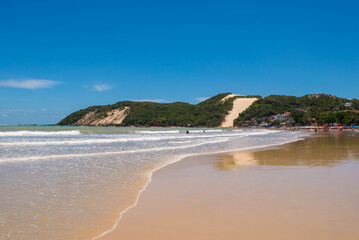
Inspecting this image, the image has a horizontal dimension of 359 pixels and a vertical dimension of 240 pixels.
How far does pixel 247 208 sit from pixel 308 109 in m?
148

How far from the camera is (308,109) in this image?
5487 inches

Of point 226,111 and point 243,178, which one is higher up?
point 226,111

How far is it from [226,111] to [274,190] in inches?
7401

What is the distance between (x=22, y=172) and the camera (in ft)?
29.7

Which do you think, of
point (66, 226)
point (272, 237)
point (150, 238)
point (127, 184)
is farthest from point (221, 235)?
point (127, 184)

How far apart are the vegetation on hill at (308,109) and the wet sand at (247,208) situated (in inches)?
4073

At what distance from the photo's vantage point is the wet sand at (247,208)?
402cm

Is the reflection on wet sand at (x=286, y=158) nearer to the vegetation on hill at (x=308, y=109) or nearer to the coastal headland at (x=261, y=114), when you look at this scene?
the vegetation on hill at (x=308, y=109)

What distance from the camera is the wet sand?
402cm

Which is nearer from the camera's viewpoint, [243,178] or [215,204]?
[215,204]

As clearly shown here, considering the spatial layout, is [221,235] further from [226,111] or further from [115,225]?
[226,111]

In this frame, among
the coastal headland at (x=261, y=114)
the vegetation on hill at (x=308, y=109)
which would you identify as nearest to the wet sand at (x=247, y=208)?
the vegetation on hill at (x=308, y=109)

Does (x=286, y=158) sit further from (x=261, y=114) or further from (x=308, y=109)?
(x=261, y=114)

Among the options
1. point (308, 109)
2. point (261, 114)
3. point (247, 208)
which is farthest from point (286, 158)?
point (261, 114)
